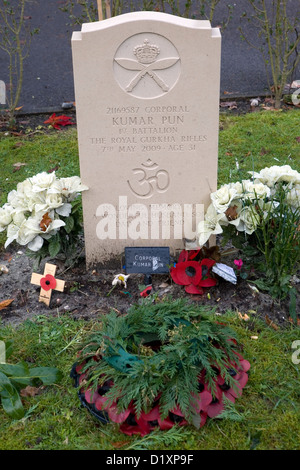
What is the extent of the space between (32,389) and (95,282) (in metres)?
0.94

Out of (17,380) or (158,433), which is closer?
(158,433)

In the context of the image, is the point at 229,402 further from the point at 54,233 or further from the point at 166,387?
the point at 54,233

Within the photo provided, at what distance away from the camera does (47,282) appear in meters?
3.41

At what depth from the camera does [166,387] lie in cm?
250

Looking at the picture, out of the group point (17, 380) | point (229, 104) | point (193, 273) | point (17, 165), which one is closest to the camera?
point (17, 380)

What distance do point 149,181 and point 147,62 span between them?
0.67 meters

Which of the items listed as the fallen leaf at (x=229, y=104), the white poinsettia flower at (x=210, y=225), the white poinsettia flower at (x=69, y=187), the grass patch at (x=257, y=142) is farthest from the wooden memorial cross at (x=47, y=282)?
the fallen leaf at (x=229, y=104)

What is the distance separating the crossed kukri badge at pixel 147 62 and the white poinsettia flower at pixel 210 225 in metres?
0.79

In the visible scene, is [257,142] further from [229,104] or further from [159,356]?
[159,356]

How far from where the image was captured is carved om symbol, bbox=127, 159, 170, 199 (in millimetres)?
3434

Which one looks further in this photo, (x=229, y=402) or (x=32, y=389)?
(x=32, y=389)

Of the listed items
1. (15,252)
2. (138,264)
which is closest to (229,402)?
(138,264)

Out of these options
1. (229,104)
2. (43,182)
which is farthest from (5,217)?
(229,104)
